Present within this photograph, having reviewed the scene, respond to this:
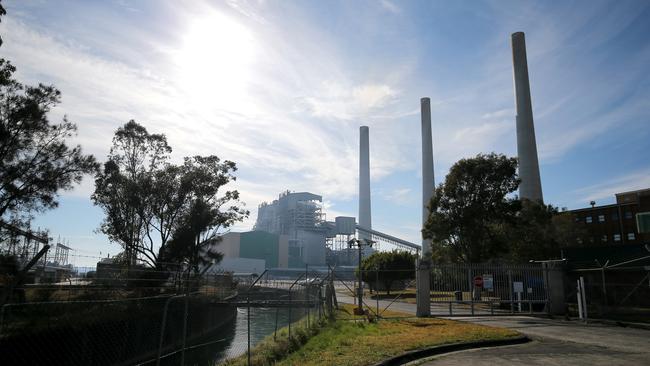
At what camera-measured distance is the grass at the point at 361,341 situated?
11.9 meters

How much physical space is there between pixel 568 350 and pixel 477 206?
92.5 ft

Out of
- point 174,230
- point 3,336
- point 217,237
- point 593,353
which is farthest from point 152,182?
point 593,353

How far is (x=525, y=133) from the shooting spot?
81.4 metres

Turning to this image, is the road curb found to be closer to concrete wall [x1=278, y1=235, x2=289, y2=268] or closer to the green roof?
the green roof

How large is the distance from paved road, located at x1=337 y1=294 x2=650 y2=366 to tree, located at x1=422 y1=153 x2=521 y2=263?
21.5 metres

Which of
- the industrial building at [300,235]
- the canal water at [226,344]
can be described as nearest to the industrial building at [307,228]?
the industrial building at [300,235]

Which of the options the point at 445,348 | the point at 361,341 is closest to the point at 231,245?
the point at 361,341

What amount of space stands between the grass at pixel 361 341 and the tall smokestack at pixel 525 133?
221ft

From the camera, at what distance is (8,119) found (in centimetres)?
2295

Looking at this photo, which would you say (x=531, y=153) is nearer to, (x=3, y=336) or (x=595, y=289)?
(x=595, y=289)

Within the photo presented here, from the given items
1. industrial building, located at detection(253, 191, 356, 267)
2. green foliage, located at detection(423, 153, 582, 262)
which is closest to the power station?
industrial building, located at detection(253, 191, 356, 267)

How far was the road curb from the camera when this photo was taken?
1184 centimetres

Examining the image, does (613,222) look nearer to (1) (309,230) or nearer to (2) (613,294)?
(2) (613,294)

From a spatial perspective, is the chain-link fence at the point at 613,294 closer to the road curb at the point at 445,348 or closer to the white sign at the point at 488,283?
the white sign at the point at 488,283
